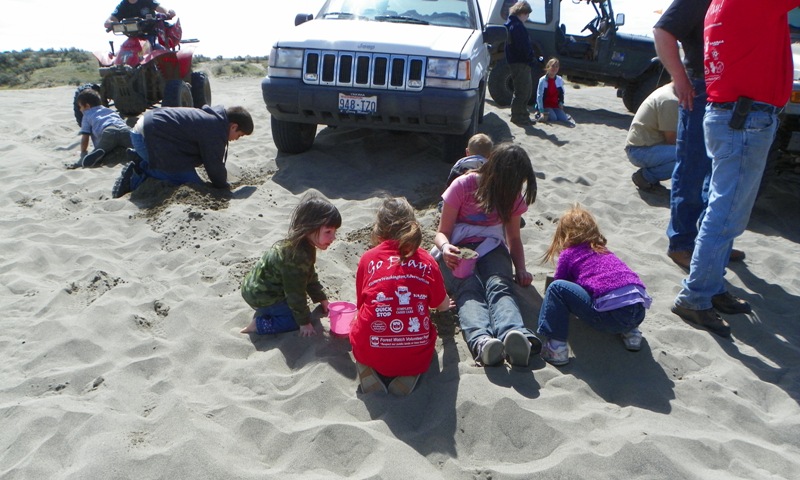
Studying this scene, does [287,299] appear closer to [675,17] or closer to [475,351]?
[475,351]

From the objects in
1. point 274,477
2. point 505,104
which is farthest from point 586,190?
point 505,104

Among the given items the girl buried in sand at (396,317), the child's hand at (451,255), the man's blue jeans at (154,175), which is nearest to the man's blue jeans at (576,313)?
the child's hand at (451,255)

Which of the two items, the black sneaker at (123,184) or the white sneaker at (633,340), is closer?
the white sneaker at (633,340)

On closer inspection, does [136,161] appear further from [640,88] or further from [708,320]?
[640,88]

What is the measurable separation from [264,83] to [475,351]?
13.1 feet

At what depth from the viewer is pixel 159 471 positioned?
2799 millimetres

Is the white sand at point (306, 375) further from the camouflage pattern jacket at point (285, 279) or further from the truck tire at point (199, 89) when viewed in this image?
the truck tire at point (199, 89)

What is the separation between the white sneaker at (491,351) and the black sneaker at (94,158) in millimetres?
5140

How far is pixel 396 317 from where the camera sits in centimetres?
336

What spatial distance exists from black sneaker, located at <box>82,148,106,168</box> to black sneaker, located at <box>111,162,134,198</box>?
1089 millimetres

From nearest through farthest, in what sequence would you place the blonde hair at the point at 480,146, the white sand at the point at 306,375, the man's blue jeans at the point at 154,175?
the white sand at the point at 306,375 → the blonde hair at the point at 480,146 → the man's blue jeans at the point at 154,175

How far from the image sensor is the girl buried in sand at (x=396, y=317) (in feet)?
11.0

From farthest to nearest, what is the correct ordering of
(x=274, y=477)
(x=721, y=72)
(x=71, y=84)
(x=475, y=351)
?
(x=71, y=84) < (x=721, y=72) < (x=475, y=351) < (x=274, y=477)

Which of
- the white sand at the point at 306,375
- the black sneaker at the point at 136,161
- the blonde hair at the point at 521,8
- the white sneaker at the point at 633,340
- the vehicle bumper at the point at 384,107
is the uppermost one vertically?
the blonde hair at the point at 521,8
